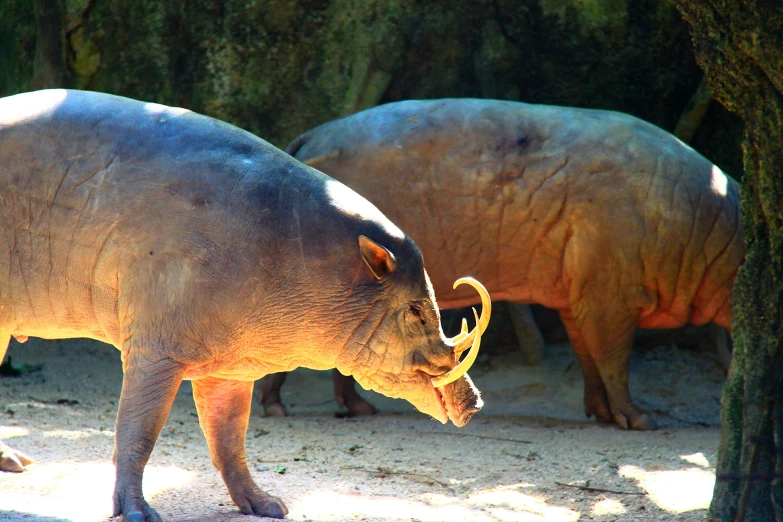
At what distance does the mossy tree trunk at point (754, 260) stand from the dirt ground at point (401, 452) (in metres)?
0.82

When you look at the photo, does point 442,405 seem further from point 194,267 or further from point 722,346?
point 722,346

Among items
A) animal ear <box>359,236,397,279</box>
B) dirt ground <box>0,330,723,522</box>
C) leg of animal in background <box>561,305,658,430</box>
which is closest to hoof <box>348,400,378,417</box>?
dirt ground <box>0,330,723,522</box>

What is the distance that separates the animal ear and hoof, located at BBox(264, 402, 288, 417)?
9.88 ft

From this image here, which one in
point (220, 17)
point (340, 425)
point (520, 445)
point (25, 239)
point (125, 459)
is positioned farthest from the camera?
point (220, 17)

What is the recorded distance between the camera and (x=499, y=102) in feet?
21.7

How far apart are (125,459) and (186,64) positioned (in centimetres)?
533

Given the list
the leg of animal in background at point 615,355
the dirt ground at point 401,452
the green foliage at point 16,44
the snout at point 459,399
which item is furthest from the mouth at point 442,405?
the green foliage at point 16,44

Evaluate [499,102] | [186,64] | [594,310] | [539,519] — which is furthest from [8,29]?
[539,519]

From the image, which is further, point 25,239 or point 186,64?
point 186,64

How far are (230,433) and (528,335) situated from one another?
4.27 metres

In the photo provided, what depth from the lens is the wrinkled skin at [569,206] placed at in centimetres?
631

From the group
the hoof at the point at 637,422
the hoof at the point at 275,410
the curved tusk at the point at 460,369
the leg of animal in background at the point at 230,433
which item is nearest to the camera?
the curved tusk at the point at 460,369

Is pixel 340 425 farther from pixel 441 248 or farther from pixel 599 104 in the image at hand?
pixel 599 104

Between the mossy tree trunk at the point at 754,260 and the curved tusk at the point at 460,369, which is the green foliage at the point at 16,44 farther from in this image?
the mossy tree trunk at the point at 754,260
